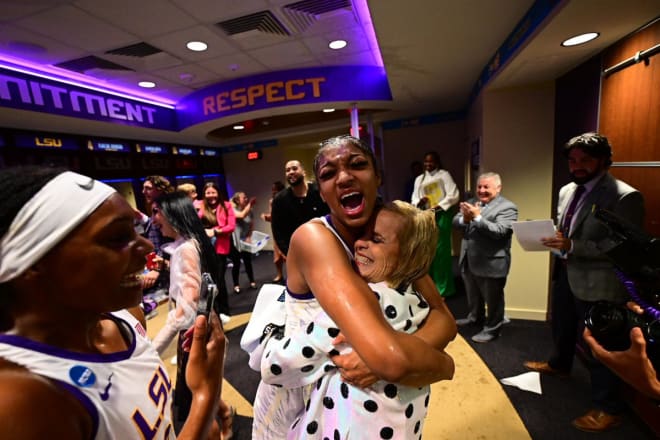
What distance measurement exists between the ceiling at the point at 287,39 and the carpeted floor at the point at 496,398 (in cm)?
248

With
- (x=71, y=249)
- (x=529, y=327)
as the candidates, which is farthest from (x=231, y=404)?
(x=529, y=327)

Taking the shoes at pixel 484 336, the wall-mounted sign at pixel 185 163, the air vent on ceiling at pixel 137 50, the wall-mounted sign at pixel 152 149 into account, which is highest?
the air vent on ceiling at pixel 137 50

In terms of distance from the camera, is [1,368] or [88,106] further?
[88,106]

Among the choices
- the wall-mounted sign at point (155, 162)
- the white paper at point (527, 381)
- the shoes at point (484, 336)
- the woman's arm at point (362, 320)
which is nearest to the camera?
the woman's arm at point (362, 320)

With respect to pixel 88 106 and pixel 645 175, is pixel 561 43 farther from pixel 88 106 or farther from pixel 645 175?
pixel 88 106

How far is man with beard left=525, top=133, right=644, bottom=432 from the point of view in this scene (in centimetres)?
182

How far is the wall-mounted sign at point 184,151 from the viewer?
706cm

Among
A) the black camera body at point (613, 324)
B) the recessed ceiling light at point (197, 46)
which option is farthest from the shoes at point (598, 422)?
the recessed ceiling light at point (197, 46)

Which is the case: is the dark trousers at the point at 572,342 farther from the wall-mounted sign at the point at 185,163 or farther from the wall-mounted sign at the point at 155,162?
the wall-mounted sign at the point at 185,163

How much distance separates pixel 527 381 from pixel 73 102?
5870mm

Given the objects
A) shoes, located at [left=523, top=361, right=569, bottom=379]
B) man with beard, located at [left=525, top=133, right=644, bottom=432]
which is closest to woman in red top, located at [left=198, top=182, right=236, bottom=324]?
shoes, located at [left=523, top=361, right=569, bottom=379]

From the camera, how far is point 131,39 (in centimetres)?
291

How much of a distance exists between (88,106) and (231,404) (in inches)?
168

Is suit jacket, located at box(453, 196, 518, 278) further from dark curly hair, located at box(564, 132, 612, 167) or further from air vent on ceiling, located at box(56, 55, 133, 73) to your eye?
air vent on ceiling, located at box(56, 55, 133, 73)
